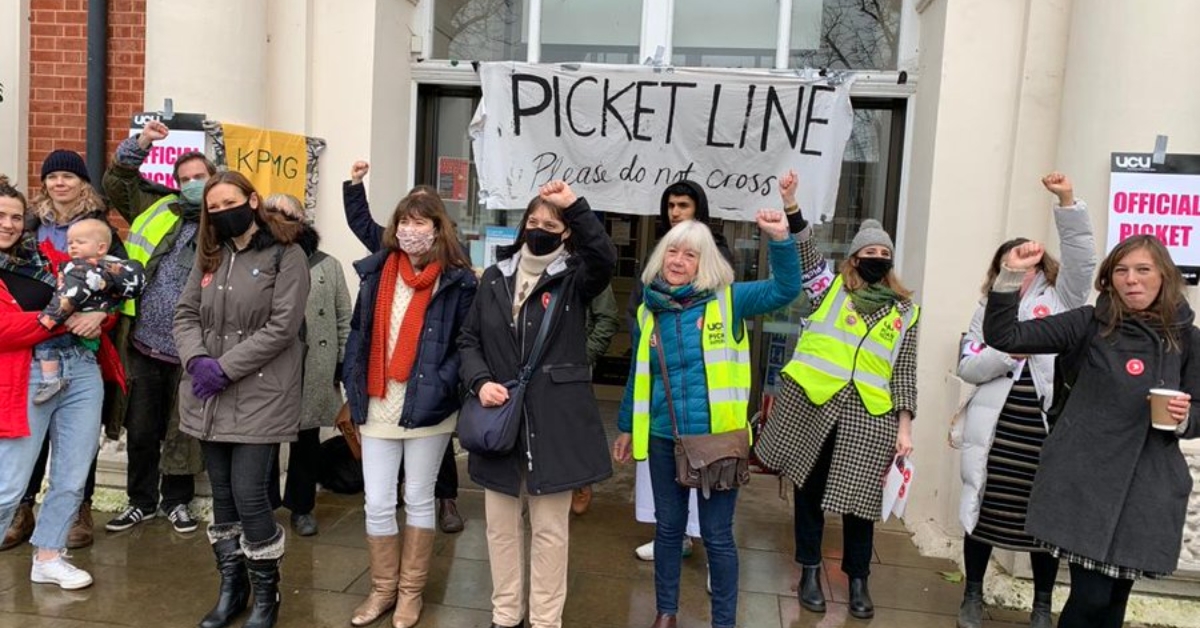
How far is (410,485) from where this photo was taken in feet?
11.9

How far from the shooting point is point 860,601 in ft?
13.2

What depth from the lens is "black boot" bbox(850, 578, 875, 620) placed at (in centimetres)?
401

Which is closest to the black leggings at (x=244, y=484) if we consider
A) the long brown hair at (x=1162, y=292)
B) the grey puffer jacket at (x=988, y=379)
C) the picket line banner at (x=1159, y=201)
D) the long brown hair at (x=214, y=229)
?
the long brown hair at (x=214, y=229)

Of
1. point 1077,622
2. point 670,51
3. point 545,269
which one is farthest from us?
point 670,51

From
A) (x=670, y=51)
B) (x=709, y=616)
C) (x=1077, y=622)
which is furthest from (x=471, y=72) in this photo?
(x=1077, y=622)

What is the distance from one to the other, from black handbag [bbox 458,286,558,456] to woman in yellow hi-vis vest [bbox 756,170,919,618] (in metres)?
1.29

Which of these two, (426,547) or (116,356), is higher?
(116,356)

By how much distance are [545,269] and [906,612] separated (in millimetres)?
2522

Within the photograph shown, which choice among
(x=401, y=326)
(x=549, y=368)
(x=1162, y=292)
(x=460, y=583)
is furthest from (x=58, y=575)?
(x=1162, y=292)

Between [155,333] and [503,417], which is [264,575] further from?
[155,333]

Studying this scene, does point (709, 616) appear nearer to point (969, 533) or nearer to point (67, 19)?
point (969, 533)

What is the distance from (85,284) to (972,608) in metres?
4.38

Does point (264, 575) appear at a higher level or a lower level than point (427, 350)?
lower

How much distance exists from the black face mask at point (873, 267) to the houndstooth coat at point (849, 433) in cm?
16
